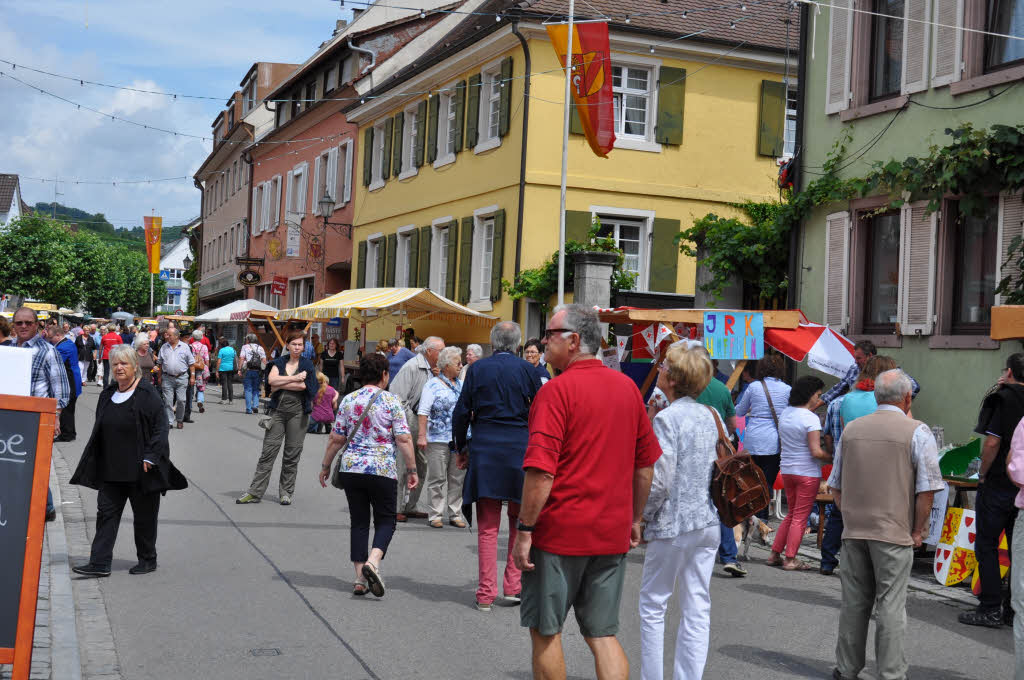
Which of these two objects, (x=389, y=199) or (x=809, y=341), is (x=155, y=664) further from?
(x=389, y=199)

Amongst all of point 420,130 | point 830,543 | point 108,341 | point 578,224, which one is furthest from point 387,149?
point 830,543

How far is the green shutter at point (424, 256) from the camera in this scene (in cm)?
2965

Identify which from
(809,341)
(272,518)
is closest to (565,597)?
(272,518)

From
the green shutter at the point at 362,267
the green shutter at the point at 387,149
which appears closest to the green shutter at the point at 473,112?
the green shutter at the point at 387,149

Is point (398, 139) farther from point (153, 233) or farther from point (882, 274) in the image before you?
point (153, 233)

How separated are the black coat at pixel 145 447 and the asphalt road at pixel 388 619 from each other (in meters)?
0.69

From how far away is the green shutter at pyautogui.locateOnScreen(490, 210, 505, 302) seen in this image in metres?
25.0

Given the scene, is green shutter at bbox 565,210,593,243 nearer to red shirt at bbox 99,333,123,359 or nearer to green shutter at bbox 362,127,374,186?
green shutter at bbox 362,127,374,186

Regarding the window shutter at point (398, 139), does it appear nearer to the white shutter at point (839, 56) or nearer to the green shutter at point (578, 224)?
the green shutter at point (578, 224)

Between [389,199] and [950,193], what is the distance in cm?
2068

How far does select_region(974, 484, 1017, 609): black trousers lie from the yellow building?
1606 cm

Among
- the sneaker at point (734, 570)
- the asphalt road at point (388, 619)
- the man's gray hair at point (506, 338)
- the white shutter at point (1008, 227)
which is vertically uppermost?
the white shutter at point (1008, 227)

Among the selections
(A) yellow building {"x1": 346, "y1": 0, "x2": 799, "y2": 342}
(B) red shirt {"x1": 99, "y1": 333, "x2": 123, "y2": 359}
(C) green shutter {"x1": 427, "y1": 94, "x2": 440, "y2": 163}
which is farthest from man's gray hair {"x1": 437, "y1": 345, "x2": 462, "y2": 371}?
(B) red shirt {"x1": 99, "y1": 333, "x2": 123, "y2": 359}

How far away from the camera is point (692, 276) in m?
25.5
